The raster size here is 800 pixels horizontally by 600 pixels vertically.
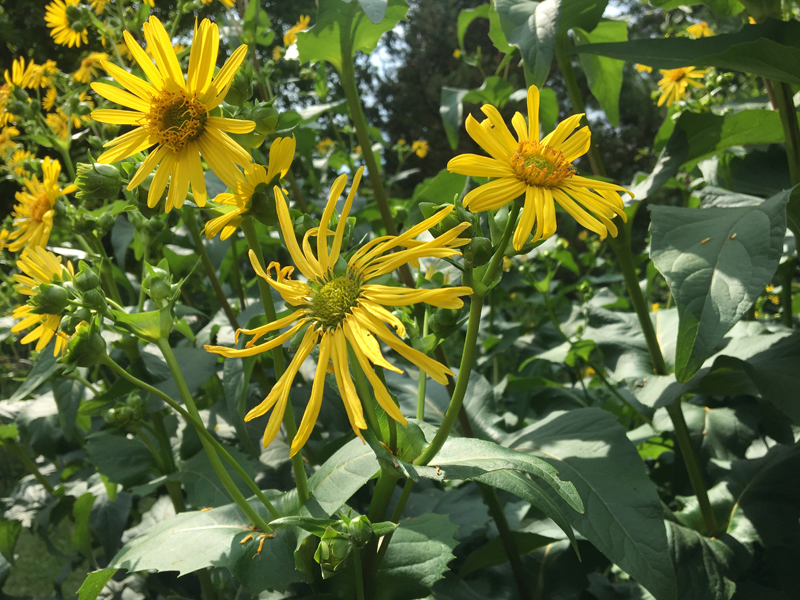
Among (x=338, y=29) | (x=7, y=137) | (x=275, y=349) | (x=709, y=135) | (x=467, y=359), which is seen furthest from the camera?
(x=7, y=137)

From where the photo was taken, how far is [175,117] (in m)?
0.69

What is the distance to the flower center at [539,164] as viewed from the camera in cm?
68

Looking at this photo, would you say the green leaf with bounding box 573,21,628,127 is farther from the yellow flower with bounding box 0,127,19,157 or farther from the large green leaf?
the yellow flower with bounding box 0,127,19,157

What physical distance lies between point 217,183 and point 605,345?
3.70 ft

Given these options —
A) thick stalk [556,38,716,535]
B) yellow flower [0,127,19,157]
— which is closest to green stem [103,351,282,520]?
thick stalk [556,38,716,535]

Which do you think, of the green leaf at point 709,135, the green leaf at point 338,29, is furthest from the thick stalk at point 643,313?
the green leaf at point 338,29

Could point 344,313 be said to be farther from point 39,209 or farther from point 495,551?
point 39,209

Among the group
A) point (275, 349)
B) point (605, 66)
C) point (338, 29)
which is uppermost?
point (338, 29)

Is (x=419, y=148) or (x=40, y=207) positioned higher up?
(x=419, y=148)

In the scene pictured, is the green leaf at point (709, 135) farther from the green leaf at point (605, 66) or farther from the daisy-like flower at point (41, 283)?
the daisy-like flower at point (41, 283)

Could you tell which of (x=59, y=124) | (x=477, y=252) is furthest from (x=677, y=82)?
(x=59, y=124)

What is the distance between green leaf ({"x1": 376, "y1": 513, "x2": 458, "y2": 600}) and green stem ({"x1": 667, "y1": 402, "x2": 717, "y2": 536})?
57 centimetres

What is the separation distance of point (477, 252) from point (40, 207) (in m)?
1.11

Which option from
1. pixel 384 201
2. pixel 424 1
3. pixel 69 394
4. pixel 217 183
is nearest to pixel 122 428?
pixel 69 394
